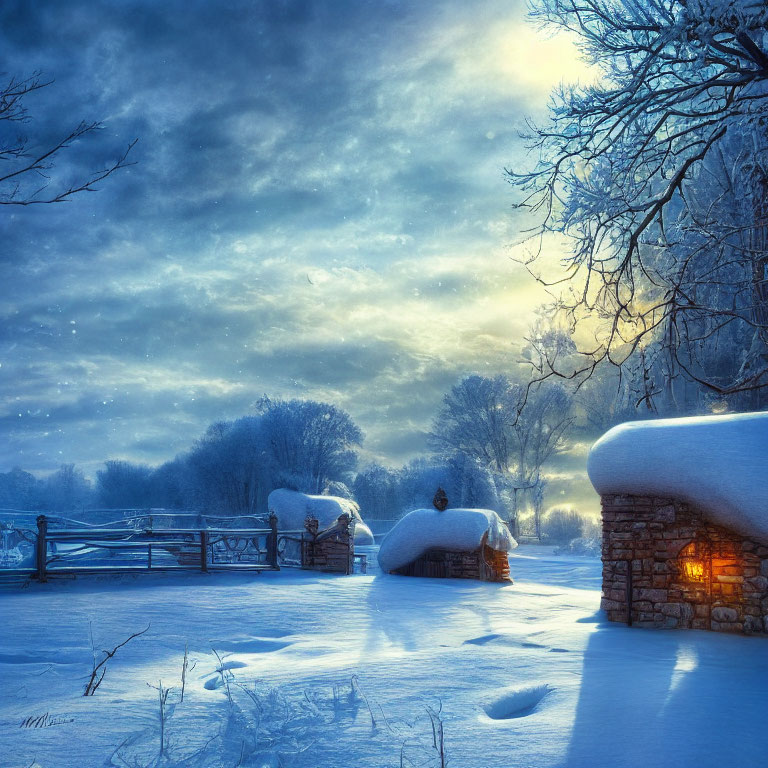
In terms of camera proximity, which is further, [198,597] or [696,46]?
[198,597]

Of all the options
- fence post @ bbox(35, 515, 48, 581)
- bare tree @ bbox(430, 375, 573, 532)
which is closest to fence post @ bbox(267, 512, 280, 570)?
fence post @ bbox(35, 515, 48, 581)

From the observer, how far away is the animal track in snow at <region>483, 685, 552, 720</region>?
4.71m

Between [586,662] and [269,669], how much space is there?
3.00 m

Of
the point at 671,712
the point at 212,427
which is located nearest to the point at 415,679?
the point at 671,712

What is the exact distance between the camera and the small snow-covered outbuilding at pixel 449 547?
591 inches

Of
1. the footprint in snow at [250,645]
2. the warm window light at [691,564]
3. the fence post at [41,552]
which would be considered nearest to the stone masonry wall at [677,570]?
the warm window light at [691,564]

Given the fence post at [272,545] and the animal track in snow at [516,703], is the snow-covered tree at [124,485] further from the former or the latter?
the animal track in snow at [516,703]

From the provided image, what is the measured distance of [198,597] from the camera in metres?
11.0

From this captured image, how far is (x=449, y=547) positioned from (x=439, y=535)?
0.37 metres

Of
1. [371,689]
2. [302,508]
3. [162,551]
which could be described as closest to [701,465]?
[371,689]

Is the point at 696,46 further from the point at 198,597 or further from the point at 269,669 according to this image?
the point at 198,597

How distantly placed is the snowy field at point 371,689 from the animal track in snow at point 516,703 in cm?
1

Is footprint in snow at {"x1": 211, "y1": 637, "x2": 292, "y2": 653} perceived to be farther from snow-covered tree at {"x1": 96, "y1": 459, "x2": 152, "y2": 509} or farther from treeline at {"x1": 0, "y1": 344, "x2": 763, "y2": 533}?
snow-covered tree at {"x1": 96, "y1": 459, "x2": 152, "y2": 509}

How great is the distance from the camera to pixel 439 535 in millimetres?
15117
